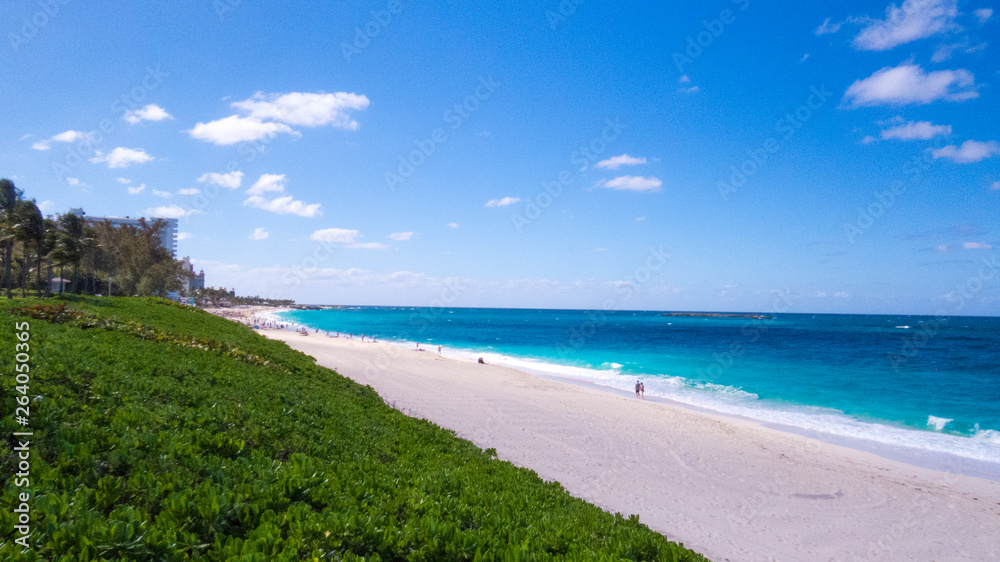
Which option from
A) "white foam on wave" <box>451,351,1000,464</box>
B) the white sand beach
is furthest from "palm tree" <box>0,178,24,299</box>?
"white foam on wave" <box>451,351,1000,464</box>

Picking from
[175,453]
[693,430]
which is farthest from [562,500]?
[693,430]

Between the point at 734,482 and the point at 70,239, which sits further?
the point at 70,239

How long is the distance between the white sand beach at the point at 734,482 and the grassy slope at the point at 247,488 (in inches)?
227

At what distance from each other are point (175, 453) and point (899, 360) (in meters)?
65.8

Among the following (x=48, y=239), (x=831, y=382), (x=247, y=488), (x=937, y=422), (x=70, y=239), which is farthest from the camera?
(x=831, y=382)

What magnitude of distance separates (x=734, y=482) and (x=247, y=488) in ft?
42.7

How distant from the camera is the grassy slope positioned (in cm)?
329

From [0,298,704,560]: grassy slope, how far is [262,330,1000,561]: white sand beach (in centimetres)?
576

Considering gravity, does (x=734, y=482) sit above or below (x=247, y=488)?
below

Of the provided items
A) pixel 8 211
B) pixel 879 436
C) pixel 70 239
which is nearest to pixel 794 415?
pixel 879 436

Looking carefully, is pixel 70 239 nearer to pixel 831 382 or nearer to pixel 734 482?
pixel 734 482

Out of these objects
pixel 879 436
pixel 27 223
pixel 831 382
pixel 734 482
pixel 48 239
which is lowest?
pixel 831 382

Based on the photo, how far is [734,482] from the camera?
1290 cm

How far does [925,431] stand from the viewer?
2189 cm
